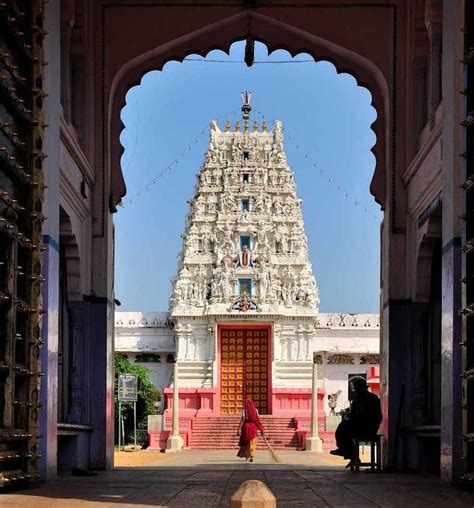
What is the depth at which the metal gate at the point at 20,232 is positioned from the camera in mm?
7902

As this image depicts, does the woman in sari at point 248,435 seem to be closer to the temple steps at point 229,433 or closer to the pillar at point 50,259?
the temple steps at point 229,433

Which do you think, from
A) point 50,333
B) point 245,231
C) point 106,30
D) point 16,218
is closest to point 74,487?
point 50,333

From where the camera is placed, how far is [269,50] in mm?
14000

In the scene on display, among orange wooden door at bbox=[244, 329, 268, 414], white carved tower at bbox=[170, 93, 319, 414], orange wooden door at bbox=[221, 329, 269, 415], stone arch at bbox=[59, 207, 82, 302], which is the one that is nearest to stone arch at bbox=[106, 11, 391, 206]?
stone arch at bbox=[59, 207, 82, 302]

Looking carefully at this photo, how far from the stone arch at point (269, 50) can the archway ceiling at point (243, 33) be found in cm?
1

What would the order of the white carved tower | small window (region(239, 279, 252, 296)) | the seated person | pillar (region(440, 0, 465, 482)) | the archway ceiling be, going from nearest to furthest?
pillar (region(440, 0, 465, 482))
the archway ceiling
the seated person
the white carved tower
small window (region(239, 279, 252, 296))

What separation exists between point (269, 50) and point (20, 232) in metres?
6.46

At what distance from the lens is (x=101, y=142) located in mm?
13469

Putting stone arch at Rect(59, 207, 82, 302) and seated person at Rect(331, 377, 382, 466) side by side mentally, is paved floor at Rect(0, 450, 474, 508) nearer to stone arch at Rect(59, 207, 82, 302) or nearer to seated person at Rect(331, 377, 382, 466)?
seated person at Rect(331, 377, 382, 466)

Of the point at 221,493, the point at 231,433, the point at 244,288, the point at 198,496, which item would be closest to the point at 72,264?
the point at 221,493

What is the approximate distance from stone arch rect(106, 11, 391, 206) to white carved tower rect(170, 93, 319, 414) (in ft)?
102

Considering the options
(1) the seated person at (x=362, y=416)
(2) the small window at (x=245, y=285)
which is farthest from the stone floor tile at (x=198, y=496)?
(2) the small window at (x=245, y=285)

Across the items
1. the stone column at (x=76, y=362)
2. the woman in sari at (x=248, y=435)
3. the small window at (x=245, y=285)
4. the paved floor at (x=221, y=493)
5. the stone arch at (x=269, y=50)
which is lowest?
the woman in sari at (x=248, y=435)

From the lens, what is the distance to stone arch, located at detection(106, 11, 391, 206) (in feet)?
44.7
